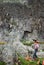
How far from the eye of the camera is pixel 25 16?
1130 inches

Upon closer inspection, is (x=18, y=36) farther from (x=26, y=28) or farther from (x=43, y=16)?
(x=43, y=16)

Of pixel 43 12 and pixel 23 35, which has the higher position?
pixel 43 12

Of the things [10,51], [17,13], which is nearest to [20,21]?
[17,13]

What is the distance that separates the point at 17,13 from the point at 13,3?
100 cm

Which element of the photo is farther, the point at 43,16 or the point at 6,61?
the point at 43,16

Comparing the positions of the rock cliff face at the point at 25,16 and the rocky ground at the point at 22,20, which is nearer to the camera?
the rocky ground at the point at 22,20

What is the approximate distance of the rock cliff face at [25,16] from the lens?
2823cm

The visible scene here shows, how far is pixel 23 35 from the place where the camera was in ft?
92.0

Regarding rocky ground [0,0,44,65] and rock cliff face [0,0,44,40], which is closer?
rocky ground [0,0,44,65]

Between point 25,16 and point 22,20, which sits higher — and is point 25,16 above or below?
above

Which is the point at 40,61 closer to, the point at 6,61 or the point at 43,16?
the point at 6,61

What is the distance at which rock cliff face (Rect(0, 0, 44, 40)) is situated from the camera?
28.2 m

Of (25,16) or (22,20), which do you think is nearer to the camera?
(22,20)

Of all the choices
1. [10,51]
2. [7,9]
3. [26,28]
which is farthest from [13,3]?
[10,51]
